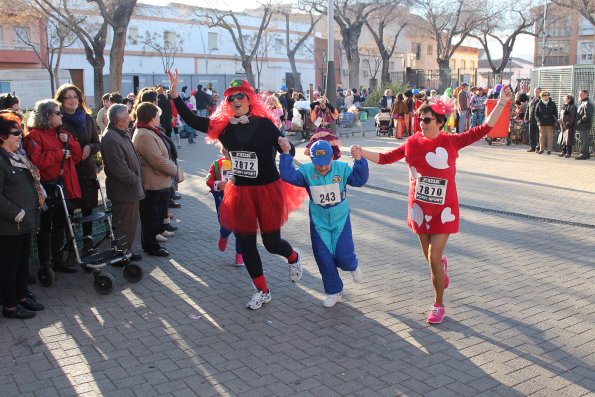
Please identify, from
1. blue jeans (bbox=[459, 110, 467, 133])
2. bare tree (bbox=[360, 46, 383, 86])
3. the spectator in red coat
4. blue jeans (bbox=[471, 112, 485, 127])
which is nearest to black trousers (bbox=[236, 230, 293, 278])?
the spectator in red coat

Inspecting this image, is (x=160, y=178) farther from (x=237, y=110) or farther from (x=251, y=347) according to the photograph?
(x=251, y=347)

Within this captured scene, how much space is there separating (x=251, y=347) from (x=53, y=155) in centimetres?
304

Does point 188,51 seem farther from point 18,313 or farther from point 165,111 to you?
point 18,313

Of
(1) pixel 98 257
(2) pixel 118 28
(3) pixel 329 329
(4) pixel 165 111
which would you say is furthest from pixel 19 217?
(2) pixel 118 28

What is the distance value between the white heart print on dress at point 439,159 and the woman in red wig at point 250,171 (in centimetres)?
137

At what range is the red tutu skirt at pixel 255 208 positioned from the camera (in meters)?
5.41

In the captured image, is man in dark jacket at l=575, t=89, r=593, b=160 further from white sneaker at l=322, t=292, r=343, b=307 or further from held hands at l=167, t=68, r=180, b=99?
held hands at l=167, t=68, r=180, b=99

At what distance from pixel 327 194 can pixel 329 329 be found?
3.89 ft

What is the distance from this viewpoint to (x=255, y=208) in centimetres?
545

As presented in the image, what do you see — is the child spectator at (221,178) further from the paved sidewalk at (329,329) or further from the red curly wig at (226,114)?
the red curly wig at (226,114)

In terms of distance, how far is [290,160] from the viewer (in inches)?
213

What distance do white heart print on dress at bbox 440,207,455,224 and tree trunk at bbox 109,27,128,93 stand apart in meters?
16.5

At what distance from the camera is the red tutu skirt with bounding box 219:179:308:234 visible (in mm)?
5414

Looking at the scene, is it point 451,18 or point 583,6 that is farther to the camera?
point 451,18
